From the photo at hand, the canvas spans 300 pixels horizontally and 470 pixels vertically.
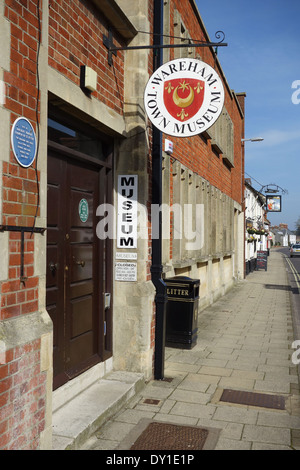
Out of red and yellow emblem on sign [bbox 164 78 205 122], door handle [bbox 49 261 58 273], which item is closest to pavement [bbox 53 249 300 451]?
door handle [bbox 49 261 58 273]

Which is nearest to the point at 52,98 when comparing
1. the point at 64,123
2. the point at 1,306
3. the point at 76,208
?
the point at 64,123

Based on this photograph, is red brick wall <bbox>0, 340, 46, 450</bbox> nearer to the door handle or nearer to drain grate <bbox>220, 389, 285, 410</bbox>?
the door handle

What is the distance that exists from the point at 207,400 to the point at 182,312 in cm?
247

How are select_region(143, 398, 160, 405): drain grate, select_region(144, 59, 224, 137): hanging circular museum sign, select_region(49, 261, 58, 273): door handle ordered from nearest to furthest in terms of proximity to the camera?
select_region(49, 261, 58, 273): door handle, select_region(143, 398, 160, 405): drain grate, select_region(144, 59, 224, 137): hanging circular museum sign

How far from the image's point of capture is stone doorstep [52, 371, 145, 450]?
391cm

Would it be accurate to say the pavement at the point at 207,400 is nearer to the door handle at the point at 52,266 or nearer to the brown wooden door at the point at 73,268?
the brown wooden door at the point at 73,268

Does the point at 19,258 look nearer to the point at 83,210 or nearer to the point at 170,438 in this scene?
the point at 83,210

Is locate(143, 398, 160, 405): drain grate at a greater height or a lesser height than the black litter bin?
lesser

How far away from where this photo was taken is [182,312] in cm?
765

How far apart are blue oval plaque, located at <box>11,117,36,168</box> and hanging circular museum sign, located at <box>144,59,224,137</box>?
2438 millimetres

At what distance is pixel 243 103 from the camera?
2275cm

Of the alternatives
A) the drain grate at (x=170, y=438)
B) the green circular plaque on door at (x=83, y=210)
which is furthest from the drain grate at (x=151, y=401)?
the green circular plaque on door at (x=83, y=210)

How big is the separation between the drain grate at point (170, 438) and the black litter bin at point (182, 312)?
10.6ft

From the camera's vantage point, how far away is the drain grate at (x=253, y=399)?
5.16m
